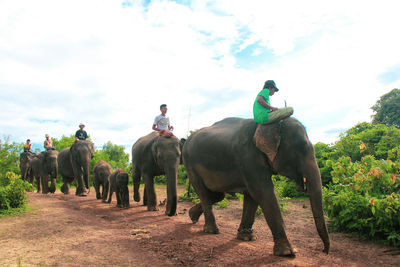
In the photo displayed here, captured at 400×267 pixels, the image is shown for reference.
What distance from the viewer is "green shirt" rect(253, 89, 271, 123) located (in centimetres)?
498

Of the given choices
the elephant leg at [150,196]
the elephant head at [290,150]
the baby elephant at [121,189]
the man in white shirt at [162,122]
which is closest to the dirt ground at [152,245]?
the elephant leg at [150,196]

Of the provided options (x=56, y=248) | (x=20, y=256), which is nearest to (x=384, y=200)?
(x=56, y=248)

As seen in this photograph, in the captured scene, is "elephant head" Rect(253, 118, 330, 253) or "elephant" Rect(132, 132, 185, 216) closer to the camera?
"elephant head" Rect(253, 118, 330, 253)

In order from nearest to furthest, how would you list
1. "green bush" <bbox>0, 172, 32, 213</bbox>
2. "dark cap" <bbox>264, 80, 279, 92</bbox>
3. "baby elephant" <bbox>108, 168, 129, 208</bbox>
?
"dark cap" <bbox>264, 80, 279, 92</bbox> → "green bush" <bbox>0, 172, 32, 213</bbox> → "baby elephant" <bbox>108, 168, 129, 208</bbox>

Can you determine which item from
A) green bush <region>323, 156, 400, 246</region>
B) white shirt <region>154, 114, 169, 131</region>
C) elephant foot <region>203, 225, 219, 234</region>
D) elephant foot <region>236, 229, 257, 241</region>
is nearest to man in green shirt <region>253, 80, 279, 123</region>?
elephant foot <region>236, 229, 257, 241</region>

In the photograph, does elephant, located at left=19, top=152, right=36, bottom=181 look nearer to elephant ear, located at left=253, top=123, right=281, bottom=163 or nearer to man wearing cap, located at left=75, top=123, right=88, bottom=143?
man wearing cap, located at left=75, top=123, right=88, bottom=143

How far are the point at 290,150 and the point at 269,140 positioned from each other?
346mm

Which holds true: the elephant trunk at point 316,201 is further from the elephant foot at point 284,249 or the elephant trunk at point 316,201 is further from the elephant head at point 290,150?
the elephant foot at point 284,249

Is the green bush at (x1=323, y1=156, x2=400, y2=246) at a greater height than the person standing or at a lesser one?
lesser

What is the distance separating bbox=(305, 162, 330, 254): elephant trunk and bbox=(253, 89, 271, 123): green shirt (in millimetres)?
1052

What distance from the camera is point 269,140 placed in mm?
4723

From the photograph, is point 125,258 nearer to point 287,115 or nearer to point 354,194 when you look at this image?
point 287,115

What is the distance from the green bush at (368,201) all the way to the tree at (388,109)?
24.0 meters

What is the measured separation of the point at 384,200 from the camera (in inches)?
228
